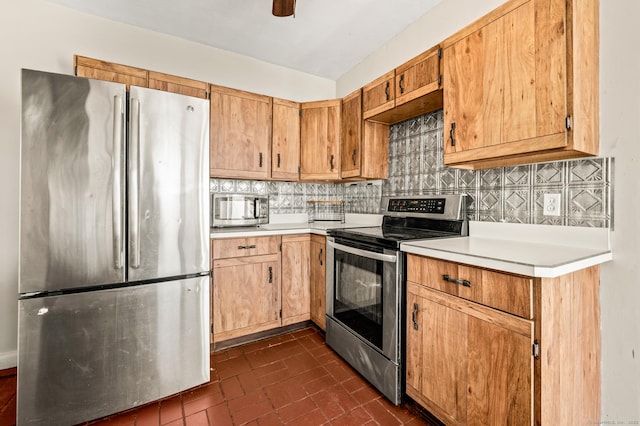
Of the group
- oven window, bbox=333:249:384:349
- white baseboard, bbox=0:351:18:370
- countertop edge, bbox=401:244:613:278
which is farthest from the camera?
white baseboard, bbox=0:351:18:370

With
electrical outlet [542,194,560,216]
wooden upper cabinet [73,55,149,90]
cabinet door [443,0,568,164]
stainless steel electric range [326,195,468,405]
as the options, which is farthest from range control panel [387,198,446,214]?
wooden upper cabinet [73,55,149,90]

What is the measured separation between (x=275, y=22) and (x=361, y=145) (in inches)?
50.8

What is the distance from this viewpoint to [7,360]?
204 cm

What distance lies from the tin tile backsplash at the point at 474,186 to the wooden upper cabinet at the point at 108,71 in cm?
104

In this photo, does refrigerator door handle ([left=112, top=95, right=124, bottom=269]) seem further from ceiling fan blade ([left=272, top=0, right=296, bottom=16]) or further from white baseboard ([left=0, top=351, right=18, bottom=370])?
white baseboard ([left=0, top=351, right=18, bottom=370])

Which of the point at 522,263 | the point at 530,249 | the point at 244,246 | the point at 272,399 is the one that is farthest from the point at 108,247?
the point at 530,249

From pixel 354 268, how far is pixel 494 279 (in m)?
1.02

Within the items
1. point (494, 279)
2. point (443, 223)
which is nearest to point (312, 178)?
point (443, 223)

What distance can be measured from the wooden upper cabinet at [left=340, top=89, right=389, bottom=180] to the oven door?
0.82 metres

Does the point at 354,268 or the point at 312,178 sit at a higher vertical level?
the point at 312,178

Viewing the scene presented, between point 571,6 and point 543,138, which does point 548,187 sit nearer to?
point 543,138

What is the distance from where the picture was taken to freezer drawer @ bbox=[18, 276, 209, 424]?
145 cm

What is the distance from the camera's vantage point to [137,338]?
1660mm

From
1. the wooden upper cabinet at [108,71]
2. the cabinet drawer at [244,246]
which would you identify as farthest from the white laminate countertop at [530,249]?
the wooden upper cabinet at [108,71]
